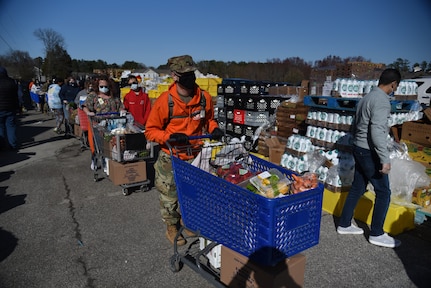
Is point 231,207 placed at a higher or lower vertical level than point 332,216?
higher

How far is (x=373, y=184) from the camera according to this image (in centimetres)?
396

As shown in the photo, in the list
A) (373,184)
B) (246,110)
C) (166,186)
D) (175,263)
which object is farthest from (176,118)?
(246,110)

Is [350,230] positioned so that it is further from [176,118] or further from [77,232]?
[77,232]

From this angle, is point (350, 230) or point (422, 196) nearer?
point (350, 230)

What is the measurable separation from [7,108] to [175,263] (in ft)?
26.4

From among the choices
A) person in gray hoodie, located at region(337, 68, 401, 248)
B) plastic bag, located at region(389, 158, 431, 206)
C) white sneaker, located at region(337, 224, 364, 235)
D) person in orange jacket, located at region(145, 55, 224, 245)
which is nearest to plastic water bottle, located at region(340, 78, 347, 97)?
plastic bag, located at region(389, 158, 431, 206)

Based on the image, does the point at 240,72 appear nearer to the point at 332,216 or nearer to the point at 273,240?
the point at 332,216

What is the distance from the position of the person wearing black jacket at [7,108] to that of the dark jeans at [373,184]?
8959 millimetres

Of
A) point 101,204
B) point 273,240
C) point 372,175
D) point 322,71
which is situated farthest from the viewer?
point 322,71

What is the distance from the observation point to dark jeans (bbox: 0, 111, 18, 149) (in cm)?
902

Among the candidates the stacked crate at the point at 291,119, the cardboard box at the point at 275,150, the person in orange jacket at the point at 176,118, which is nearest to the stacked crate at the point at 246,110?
the cardboard box at the point at 275,150

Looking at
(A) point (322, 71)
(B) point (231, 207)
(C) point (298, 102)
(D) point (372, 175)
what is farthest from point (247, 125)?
(B) point (231, 207)

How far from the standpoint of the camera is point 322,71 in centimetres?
661

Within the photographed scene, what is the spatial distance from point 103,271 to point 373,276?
2.99 metres
